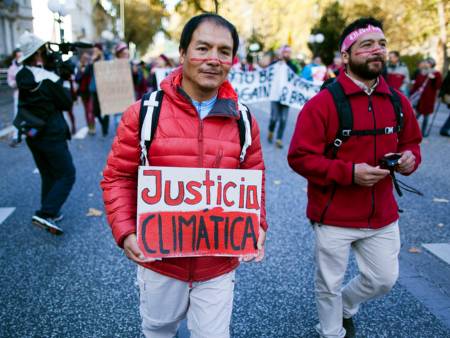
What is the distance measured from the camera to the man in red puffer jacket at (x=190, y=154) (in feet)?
6.19

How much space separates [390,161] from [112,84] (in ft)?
25.0

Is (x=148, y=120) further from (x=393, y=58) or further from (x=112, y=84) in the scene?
(x=393, y=58)

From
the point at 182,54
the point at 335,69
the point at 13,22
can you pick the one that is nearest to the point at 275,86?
the point at 335,69

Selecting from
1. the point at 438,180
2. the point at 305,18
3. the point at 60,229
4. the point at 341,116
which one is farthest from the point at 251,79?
the point at 305,18

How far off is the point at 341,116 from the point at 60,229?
3251mm

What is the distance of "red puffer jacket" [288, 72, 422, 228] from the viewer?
2396 mm

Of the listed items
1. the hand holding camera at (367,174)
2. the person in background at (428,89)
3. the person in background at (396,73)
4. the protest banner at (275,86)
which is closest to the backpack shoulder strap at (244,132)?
the hand holding camera at (367,174)

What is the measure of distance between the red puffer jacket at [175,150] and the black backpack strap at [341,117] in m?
0.72

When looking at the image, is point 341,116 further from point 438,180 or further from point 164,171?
point 438,180

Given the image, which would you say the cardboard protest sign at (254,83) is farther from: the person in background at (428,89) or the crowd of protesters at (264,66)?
the person in background at (428,89)

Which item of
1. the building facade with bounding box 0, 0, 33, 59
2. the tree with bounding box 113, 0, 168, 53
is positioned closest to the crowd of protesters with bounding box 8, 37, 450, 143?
the building facade with bounding box 0, 0, 33, 59

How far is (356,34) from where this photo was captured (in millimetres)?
2463

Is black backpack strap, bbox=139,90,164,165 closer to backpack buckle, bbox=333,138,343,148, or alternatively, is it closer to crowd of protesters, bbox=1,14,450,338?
crowd of protesters, bbox=1,14,450,338

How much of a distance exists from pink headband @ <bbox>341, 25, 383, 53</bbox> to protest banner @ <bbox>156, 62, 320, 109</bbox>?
6433mm
